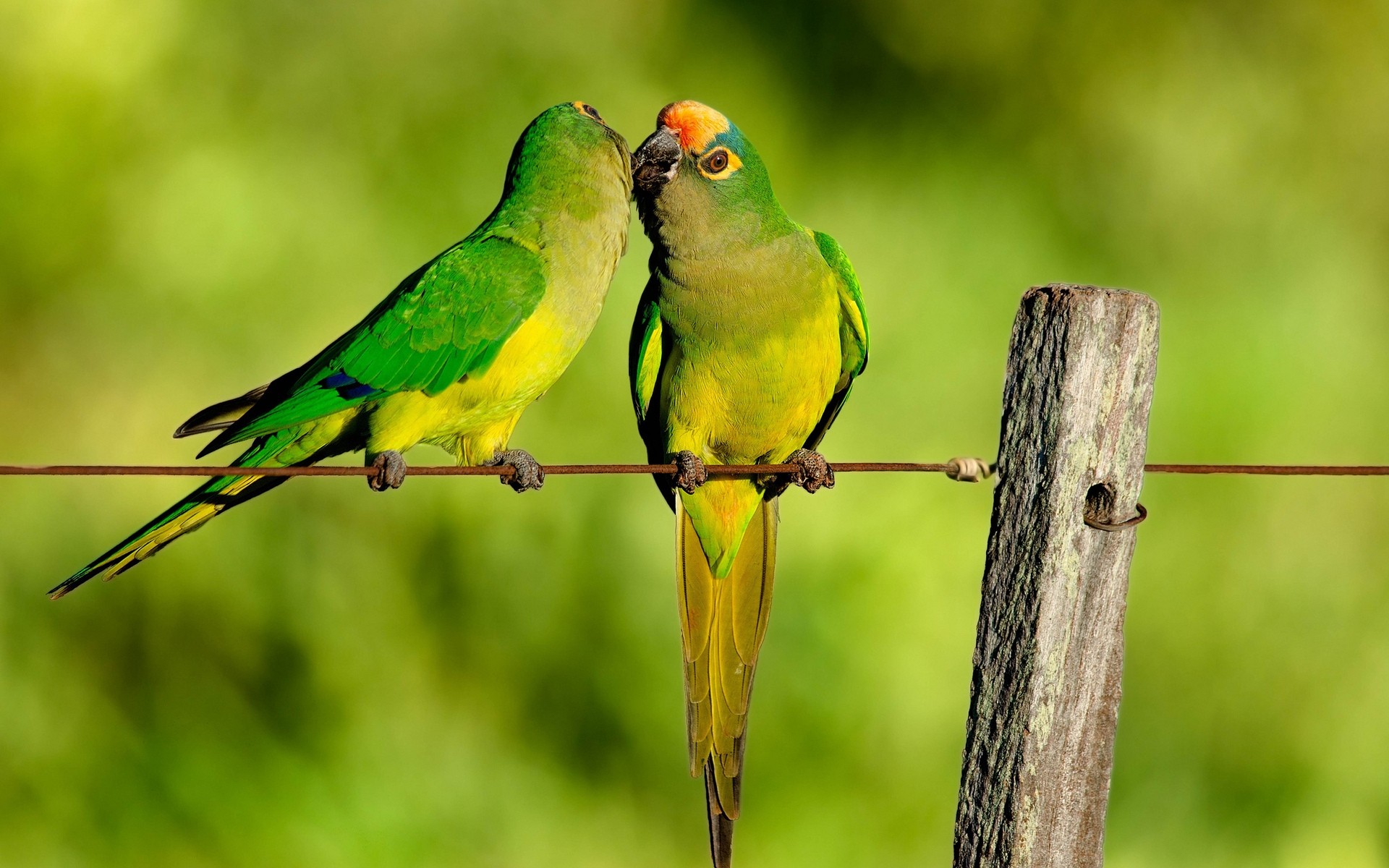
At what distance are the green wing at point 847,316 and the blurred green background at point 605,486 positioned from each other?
4.33 feet

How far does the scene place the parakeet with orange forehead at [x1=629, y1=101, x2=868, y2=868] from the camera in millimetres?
2650

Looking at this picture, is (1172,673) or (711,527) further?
(1172,673)

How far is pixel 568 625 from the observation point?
440cm

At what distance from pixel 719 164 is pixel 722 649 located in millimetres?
1140

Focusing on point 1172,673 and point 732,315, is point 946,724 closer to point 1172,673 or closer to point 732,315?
point 1172,673

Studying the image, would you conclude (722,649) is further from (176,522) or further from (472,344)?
(176,522)

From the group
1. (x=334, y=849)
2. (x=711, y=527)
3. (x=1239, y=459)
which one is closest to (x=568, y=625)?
(x=334, y=849)

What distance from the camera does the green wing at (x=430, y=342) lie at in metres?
2.51

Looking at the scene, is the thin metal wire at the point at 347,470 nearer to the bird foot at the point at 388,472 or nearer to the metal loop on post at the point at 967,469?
the metal loop on post at the point at 967,469

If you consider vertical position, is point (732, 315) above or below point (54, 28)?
below

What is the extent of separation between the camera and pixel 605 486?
4250 millimetres

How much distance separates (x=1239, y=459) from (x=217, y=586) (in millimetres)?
4034

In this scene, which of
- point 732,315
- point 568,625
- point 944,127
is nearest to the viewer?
point 732,315

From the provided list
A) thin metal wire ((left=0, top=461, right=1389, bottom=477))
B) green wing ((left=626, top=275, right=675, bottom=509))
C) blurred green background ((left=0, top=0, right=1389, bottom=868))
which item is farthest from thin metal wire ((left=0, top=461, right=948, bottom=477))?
blurred green background ((left=0, top=0, right=1389, bottom=868))
